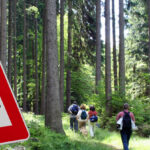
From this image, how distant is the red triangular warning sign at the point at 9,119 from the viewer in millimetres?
2611

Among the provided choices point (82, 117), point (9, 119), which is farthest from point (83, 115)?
point (9, 119)

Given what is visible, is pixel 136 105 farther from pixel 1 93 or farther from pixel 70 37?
pixel 1 93

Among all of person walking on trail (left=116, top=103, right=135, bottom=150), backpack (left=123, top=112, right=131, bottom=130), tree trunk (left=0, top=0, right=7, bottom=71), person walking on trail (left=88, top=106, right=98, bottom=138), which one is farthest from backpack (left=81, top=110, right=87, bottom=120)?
tree trunk (left=0, top=0, right=7, bottom=71)

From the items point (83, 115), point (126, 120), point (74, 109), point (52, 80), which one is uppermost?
point (52, 80)

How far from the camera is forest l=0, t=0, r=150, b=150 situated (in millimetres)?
11594

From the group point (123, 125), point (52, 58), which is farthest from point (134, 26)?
point (123, 125)

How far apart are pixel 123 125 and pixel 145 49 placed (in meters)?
20.2

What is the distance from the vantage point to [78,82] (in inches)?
1310

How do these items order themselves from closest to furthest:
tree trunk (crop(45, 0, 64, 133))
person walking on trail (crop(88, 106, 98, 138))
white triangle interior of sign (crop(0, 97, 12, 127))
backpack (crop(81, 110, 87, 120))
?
white triangle interior of sign (crop(0, 97, 12, 127)), tree trunk (crop(45, 0, 64, 133)), person walking on trail (crop(88, 106, 98, 138)), backpack (crop(81, 110, 87, 120))

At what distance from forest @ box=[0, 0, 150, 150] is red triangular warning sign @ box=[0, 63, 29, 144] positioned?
515 centimetres

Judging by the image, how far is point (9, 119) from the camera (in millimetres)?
2637

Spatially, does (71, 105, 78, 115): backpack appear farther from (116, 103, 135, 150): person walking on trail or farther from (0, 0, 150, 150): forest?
(116, 103, 135, 150): person walking on trail

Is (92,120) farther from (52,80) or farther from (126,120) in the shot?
(126,120)

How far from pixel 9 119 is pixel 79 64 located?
27068 millimetres
